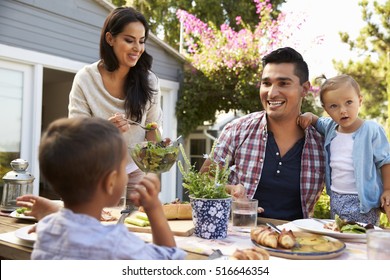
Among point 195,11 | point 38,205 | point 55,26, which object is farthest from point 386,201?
point 195,11

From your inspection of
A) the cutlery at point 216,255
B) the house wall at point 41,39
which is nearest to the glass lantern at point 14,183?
the cutlery at point 216,255

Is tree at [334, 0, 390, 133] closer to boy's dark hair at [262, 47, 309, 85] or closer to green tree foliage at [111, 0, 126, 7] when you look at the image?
green tree foliage at [111, 0, 126, 7]

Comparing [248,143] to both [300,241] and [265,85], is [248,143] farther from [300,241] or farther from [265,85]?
[300,241]

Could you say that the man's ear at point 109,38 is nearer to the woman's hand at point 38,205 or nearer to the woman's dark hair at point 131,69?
the woman's dark hair at point 131,69

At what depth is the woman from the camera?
92.5 inches

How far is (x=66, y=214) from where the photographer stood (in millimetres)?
1035

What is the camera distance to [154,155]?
66.6 inches

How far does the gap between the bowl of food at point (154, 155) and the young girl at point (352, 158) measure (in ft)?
3.17

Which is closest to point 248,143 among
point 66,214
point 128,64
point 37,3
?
point 128,64

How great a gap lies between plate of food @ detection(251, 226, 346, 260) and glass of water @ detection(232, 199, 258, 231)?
0.22 metres

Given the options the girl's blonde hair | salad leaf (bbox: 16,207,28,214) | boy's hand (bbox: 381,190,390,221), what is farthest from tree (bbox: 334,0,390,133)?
salad leaf (bbox: 16,207,28,214)

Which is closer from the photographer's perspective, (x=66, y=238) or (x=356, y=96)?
(x=66, y=238)

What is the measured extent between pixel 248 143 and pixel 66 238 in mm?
1547
